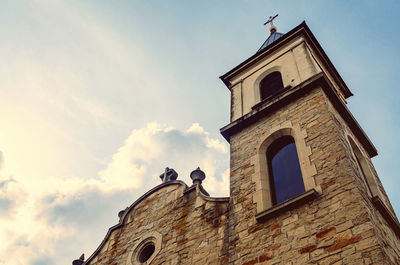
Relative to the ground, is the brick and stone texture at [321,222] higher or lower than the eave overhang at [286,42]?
lower

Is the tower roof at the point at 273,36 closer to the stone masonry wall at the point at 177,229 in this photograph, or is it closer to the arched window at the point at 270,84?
the arched window at the point at 270,84

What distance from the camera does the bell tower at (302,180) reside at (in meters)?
5.98

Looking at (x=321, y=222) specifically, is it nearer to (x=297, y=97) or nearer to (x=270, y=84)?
(x=297, y=97)

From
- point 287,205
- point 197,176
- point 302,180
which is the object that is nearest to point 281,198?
point 302,180

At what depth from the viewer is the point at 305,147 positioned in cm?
802

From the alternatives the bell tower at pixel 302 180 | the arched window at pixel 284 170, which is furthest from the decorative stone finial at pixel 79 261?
the arched window at pixel 284 170

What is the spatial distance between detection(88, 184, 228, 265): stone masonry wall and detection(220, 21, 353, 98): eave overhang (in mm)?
5318

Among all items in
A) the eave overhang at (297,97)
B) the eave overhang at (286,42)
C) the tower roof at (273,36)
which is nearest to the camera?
the eave overhang at (297,97)

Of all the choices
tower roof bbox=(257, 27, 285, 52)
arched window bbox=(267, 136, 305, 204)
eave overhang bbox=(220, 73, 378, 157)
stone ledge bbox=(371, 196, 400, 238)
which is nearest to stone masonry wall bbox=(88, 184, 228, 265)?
arched window bbox=(267, 136, 305, 204)

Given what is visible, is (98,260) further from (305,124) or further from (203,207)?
(305,124)

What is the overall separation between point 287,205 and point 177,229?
3170 mm

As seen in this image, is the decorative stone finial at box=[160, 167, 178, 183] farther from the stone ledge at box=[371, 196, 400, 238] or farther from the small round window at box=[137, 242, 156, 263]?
the stone ledge at box=[371, 196, 400, 238]

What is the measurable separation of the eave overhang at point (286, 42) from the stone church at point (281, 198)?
0.07 meters

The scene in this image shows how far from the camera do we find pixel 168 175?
38.3ft
